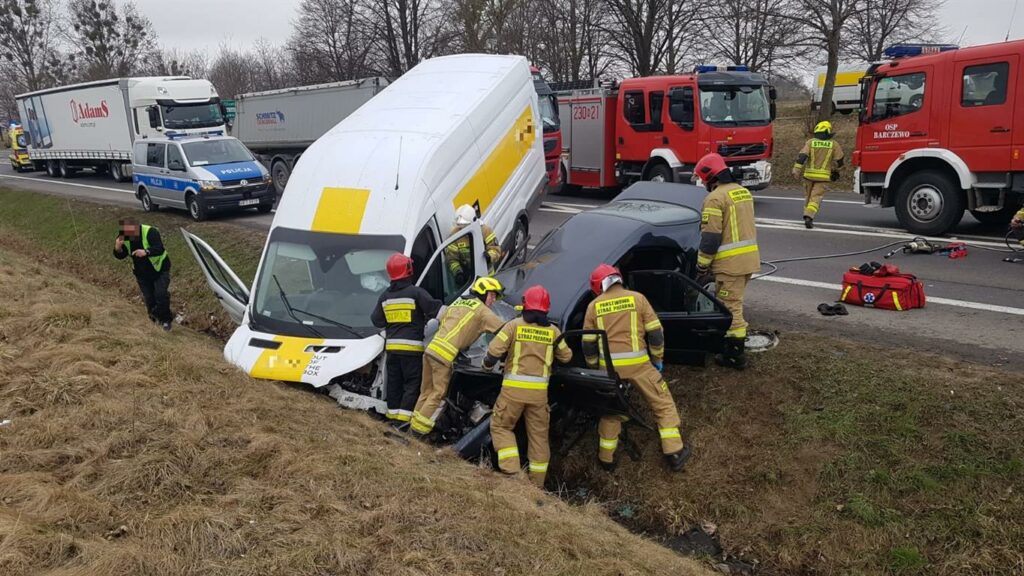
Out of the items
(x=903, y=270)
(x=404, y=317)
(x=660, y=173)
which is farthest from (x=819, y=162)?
(x=404, y=317)

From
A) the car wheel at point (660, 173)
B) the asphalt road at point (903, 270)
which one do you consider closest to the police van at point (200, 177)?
the asphalt road at point (903, 270)

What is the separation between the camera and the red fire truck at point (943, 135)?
388 inches

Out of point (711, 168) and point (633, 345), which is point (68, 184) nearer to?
point (711, 168)

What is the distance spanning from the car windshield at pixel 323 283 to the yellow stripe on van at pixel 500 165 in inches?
63.2

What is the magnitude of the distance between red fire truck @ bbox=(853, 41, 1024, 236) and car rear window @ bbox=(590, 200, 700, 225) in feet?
18.4

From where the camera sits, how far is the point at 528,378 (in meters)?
5.36

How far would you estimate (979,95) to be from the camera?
1007 centimetres

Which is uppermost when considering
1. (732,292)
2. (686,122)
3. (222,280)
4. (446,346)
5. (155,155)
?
(686,122)

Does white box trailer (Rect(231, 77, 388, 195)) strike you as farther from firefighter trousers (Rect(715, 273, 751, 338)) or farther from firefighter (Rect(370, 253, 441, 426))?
firefighter trousers (Rect(715, 273, 751, 338))

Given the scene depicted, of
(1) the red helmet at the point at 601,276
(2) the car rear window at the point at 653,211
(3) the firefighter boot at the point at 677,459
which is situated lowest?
(3) the firefighter boot at the point at 677,459

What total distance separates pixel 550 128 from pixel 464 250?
952 cm

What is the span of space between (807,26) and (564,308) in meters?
21.7

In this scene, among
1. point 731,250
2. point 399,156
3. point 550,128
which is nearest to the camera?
point 731,250

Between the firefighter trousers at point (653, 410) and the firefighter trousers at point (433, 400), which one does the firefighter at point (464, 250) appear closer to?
the firefighter trousers at point (433, 400)
